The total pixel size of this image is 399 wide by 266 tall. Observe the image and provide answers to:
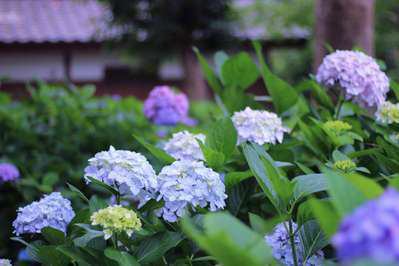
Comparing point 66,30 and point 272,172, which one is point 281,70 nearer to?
point 66,30

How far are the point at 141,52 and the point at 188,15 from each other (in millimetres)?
1090

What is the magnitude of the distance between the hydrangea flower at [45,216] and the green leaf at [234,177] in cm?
42

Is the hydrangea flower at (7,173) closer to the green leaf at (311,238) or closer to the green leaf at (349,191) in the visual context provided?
the green leaf at (311,238)

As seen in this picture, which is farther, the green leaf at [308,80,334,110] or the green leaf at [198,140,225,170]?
the green leaf at [308,80,334,110]

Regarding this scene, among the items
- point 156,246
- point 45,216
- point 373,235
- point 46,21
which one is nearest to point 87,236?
point 156,246

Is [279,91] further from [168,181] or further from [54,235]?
[54,235]

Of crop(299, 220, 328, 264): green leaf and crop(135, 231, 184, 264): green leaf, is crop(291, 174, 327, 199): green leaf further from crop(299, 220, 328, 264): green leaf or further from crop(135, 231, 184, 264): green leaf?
crop(135, 231, 184, 264): green leaf

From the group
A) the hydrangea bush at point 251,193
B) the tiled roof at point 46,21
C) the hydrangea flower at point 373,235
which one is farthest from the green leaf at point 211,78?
the tiled roof at point 46,21

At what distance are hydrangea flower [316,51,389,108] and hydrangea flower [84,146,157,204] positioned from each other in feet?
2.82

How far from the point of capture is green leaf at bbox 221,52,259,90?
2.23m

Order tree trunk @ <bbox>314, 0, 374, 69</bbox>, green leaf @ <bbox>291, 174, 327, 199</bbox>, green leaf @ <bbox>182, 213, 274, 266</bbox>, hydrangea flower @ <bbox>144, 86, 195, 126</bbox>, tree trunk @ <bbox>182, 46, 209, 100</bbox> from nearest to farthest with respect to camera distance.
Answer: green leaf @ <bbox>182, 213, 274, 266</bbox> → green leaf @ <bbox>291, 174, 327, 199</bbox> → tree trunk @ <bbox>314, 0, 374, 69</bbox> → hydrangea flower @ <bbox>144, 86, 195, 126</bbox> → tree trunk @ <bbox>182, 46, 209, 100</bbox>

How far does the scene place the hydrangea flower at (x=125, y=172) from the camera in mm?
1403

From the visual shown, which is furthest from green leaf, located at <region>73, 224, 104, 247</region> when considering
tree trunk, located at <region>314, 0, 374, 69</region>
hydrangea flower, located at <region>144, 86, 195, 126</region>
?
tree trunk, located at <region>314, 0, 374, 69</region>

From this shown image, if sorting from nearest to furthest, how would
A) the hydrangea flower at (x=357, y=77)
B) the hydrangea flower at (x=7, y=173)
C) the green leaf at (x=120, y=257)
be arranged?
the green leaf at (x=120, y=257) → the hydrangea flower at (x=357, y=77) → the hydrangea flower at (x=7, y=173)
